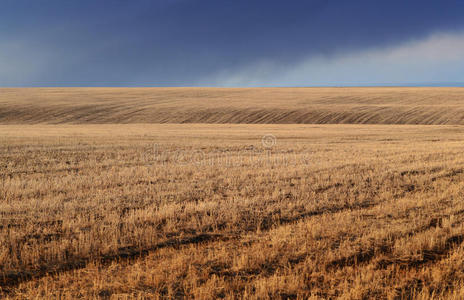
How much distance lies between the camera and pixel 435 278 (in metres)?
5.72

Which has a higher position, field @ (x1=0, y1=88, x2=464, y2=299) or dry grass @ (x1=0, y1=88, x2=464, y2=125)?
dry grass @ (x1=0, y1=88, x2=464, y2=125)

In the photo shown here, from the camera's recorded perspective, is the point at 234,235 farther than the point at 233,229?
No

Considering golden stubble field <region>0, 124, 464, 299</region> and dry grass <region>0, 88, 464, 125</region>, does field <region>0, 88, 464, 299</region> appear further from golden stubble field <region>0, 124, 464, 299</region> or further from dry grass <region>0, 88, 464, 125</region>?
dry grass <region>0, 88, 464, 125</region>

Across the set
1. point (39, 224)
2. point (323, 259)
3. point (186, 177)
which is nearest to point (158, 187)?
point (186, 177)

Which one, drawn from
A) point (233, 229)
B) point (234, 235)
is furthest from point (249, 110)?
point (234, 235)

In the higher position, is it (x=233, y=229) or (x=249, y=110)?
(x=249, y=110)

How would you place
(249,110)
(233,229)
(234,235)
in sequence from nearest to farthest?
(234,235)
(233,229)
(249,110)

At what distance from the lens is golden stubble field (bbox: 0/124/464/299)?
5.53 meters

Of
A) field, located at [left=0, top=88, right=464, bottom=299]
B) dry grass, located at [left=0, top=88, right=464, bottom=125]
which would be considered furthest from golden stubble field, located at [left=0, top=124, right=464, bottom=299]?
dry grass, located at [left=0, top=88, right=464, bottom=125]

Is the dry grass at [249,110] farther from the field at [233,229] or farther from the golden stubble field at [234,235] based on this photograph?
the golden stubble field at [234,235]

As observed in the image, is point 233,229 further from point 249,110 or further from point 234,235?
point 249,110

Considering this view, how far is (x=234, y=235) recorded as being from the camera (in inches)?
304

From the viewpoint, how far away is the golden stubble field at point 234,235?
5.53m

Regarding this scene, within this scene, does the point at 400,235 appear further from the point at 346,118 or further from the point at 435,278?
the point at 346,118
